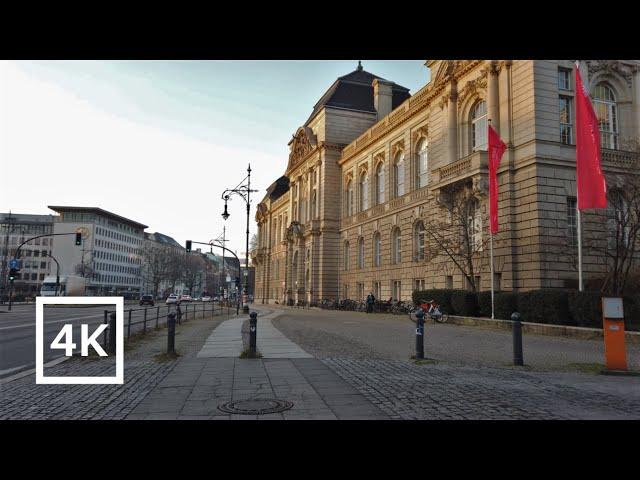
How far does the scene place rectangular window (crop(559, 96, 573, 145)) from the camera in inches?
1151

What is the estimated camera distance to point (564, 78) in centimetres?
2947

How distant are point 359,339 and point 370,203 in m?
35.6

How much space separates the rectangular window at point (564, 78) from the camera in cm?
2933

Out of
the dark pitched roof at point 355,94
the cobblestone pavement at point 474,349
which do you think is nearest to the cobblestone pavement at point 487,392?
the cobblestone pavement at point 474,349

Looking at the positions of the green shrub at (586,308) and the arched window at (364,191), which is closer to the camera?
the green shrub at (586,308)

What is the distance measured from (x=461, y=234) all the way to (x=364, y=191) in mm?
24740

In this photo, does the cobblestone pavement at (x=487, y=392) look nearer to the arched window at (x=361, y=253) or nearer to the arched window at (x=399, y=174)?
the arched window at (x=399, y=174)

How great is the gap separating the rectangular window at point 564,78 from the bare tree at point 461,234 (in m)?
7.53

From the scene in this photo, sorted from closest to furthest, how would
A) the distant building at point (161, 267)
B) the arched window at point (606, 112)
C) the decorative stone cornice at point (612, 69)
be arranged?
the decorative stone cornice at point (612, 69) < the arched window at point (606, 112) < the distant building at point (161, 267)

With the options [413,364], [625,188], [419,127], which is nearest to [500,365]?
[413,364]

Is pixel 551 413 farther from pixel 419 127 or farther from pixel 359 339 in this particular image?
pixel 419 127

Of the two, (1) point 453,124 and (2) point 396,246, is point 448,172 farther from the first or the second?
(2) point 396,246

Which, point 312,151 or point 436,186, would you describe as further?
point 312,151
